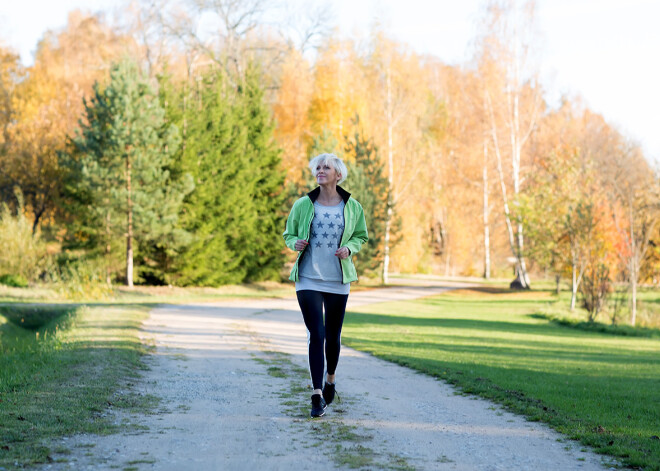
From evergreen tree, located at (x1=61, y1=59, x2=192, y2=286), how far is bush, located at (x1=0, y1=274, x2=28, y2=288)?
3447 mm

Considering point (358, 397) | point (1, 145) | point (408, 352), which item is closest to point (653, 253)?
point (408, 352)

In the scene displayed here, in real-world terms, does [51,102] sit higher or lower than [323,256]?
higher

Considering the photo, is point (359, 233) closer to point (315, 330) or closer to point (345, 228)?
point (345, 228)

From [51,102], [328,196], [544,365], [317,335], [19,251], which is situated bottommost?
[544,365]

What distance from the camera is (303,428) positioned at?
228 inches

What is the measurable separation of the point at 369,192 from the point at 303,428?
1345 inches

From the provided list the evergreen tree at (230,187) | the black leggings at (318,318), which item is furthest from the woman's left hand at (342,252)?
the evergreen tree at (230,187)

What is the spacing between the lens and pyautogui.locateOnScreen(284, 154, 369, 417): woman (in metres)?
6.41

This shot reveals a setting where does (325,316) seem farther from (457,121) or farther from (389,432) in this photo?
(457,121)

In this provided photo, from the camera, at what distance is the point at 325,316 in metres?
6.77

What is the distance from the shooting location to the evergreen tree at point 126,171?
28141 millimetres

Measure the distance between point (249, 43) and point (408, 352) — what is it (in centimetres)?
4120

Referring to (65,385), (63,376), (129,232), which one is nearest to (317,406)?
(65,385)

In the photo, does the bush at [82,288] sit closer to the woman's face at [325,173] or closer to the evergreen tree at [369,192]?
the evergreen tree at [369,192]
